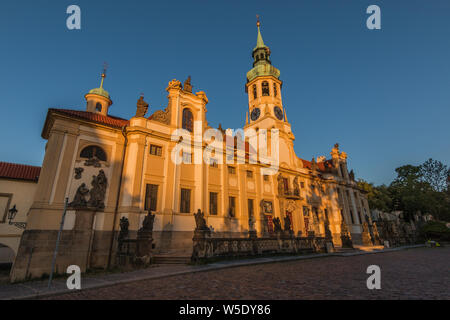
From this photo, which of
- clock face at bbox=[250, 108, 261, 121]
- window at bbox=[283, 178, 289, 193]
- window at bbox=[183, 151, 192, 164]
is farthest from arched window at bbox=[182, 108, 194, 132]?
clock face at bbox=[250, 108, 261, 121]

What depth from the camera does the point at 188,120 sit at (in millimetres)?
23188

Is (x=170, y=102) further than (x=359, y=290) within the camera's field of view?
Yes

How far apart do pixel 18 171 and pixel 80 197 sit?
21.7ft

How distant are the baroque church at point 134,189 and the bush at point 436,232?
23.9m

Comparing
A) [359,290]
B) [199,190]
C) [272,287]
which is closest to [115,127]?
[199,190]

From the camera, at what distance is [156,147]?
795 inches

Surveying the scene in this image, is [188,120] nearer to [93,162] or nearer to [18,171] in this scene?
[93,162]

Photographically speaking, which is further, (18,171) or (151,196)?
(151,196)

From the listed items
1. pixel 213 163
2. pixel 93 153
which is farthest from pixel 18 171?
pixel 213 163

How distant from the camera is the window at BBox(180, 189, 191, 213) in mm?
19817

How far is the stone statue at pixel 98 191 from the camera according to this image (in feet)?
53.2

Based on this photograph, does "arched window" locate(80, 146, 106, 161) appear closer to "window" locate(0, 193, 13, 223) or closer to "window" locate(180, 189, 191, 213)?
"window" locate(0, 193, 13, 223)
